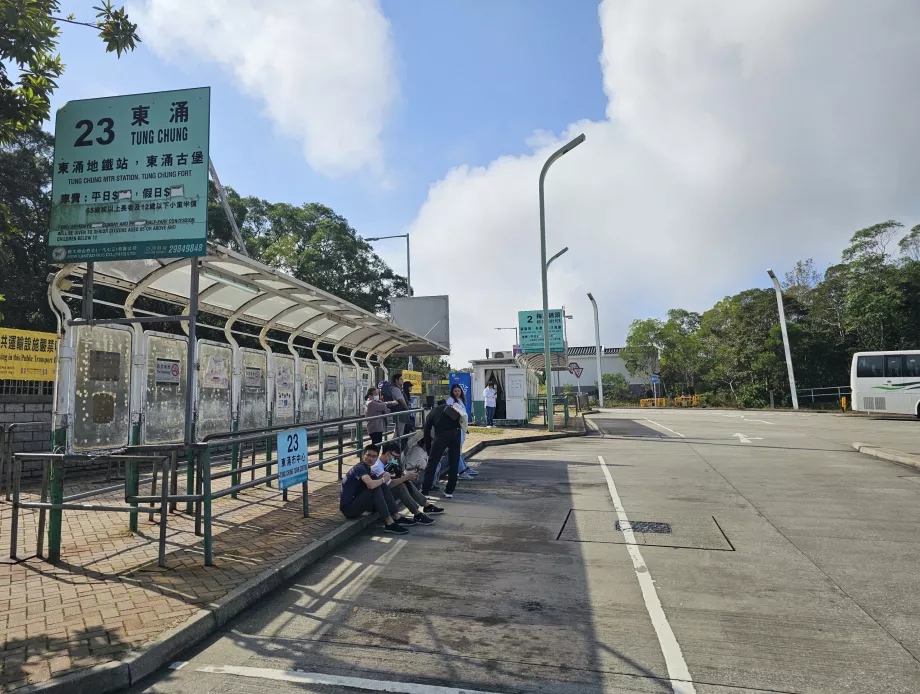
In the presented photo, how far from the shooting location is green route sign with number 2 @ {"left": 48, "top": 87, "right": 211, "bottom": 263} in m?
5.52

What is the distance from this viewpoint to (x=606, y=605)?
439 cm

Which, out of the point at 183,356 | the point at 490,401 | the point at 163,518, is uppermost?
the point at 183,356

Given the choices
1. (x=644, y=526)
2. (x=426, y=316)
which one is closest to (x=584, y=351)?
(x=426, y=316)

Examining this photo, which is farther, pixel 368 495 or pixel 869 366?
pixel 869 366

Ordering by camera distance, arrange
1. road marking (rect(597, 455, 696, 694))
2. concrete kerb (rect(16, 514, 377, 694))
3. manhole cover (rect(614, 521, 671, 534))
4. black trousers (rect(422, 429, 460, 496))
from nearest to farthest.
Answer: concrete kerb (rect(16, 514, 377, 694)), road marking (rect(597, 455, 696, 694)), manhole cover (rect(614, 521, 671, 534)), black trousers (rect(422, 429, 460, 496))

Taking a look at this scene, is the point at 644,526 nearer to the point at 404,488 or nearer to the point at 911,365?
the point at 404,488

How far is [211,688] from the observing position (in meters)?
3.23

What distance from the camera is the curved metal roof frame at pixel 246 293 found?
7441 mm

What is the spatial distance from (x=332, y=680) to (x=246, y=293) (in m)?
7.58

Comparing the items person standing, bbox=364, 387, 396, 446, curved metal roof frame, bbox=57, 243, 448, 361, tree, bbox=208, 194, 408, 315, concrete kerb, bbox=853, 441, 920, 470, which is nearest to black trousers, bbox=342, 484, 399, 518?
curved metal roof frame, bbox=57, 243, 448, 361

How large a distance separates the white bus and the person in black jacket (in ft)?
86.5

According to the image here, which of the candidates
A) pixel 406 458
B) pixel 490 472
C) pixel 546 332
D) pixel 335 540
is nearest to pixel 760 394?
pixel 546 332

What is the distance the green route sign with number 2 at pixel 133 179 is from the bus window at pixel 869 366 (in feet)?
100

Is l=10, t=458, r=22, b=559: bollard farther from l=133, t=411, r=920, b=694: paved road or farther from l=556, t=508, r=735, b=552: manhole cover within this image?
l=556, t=508, r=735, b=552: manhole cover
